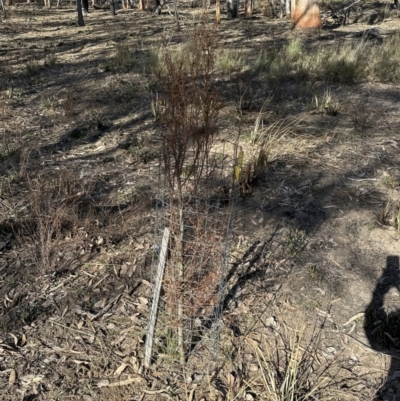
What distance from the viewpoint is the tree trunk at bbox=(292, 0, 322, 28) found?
40.3 feet

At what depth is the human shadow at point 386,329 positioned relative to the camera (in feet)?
8.41

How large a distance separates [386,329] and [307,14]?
37.8ft

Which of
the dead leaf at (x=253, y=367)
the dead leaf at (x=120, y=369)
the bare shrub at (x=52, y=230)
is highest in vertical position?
the bare shrub at (x=52, y=230)

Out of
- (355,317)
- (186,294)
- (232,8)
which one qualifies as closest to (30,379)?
(186,294)

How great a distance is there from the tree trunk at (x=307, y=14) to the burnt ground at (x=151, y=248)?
641 centimetres

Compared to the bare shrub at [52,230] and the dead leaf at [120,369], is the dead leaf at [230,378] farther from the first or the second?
the bare shrub at [52,230]

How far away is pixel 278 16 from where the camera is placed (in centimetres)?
1648

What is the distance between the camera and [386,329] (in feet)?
9.55

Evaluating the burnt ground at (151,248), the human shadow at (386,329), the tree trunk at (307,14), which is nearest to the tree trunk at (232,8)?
the tree trunk at (307,14)

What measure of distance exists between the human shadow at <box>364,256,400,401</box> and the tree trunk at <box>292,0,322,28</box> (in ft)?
35.8

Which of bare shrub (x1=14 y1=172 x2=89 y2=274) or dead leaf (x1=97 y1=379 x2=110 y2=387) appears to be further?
bare shrub (x1=14 y1=172 x2=89 y2=274)

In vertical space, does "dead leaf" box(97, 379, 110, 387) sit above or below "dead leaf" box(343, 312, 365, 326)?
below

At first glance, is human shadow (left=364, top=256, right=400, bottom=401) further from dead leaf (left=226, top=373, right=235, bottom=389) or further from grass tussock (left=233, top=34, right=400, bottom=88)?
grass tussock (left=233, top=34, right=400, bottom=88)

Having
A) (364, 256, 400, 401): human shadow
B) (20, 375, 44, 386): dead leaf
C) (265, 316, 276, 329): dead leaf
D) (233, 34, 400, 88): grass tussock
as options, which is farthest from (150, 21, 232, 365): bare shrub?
(233, 34, 400, 88): grass tussock
